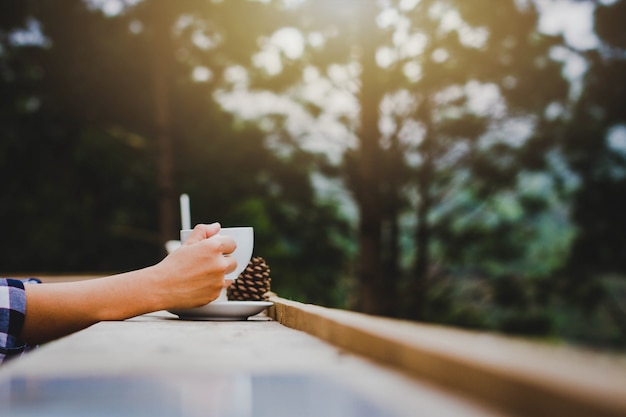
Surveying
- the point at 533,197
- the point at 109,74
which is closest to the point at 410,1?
the point at 533,197

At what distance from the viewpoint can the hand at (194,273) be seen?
0.98 meters

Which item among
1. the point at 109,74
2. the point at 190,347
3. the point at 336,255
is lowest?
the point at 336,255

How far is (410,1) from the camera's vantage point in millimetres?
5617

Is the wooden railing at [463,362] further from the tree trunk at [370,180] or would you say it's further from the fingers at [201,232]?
the tree trunk at [370,180]

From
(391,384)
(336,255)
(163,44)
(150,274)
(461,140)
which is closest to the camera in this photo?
(391,384)

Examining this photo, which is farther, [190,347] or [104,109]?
[104,109]

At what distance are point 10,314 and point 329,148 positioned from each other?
6.20m

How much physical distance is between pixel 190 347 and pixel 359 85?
4.83 m

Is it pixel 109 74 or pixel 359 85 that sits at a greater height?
pixel 109 74

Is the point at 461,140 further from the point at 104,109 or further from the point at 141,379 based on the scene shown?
the point at 141,379

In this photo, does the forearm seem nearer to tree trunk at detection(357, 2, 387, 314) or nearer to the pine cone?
the pine cone

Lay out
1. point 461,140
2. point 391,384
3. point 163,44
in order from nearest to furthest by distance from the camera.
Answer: point 391,384 → point 163,44 → point 461,140

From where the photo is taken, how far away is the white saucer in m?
1.04

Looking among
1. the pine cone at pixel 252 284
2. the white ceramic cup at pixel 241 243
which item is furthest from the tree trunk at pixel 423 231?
the white ceramic cup at pixel 241 243
